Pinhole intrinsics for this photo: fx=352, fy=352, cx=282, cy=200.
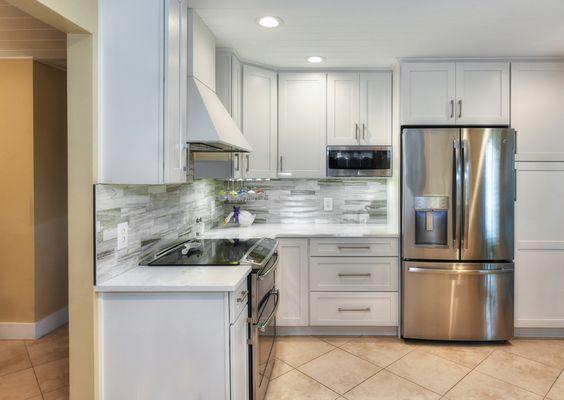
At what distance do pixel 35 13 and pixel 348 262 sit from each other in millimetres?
2546

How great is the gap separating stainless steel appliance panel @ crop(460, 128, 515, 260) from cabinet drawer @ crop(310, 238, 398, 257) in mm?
579

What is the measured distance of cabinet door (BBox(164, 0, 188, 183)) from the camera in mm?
1676

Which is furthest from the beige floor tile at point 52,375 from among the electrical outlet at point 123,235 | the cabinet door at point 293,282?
the cabinet door at point 293,282

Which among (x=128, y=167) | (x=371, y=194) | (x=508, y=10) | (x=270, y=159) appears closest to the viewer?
(x=128, y=167)

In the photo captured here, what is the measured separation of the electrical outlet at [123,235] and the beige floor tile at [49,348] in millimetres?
1524

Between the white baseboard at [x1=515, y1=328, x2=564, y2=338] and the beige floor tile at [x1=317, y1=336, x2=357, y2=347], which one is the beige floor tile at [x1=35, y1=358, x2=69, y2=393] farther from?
the white baseboard at [x1=515, y1=328, x2=564, y2=338]

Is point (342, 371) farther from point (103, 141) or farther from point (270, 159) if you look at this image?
point (103, 141)

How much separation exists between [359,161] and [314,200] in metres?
0.67

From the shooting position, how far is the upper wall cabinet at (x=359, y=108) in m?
3.23

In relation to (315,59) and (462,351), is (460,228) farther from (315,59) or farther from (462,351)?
(315,59)

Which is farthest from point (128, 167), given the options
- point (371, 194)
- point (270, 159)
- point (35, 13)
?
point (371, 194)

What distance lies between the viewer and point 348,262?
298 cm

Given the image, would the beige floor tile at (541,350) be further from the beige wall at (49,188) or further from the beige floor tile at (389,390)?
the beige wall at (49,188)

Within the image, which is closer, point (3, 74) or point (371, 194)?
point (3, 74)
